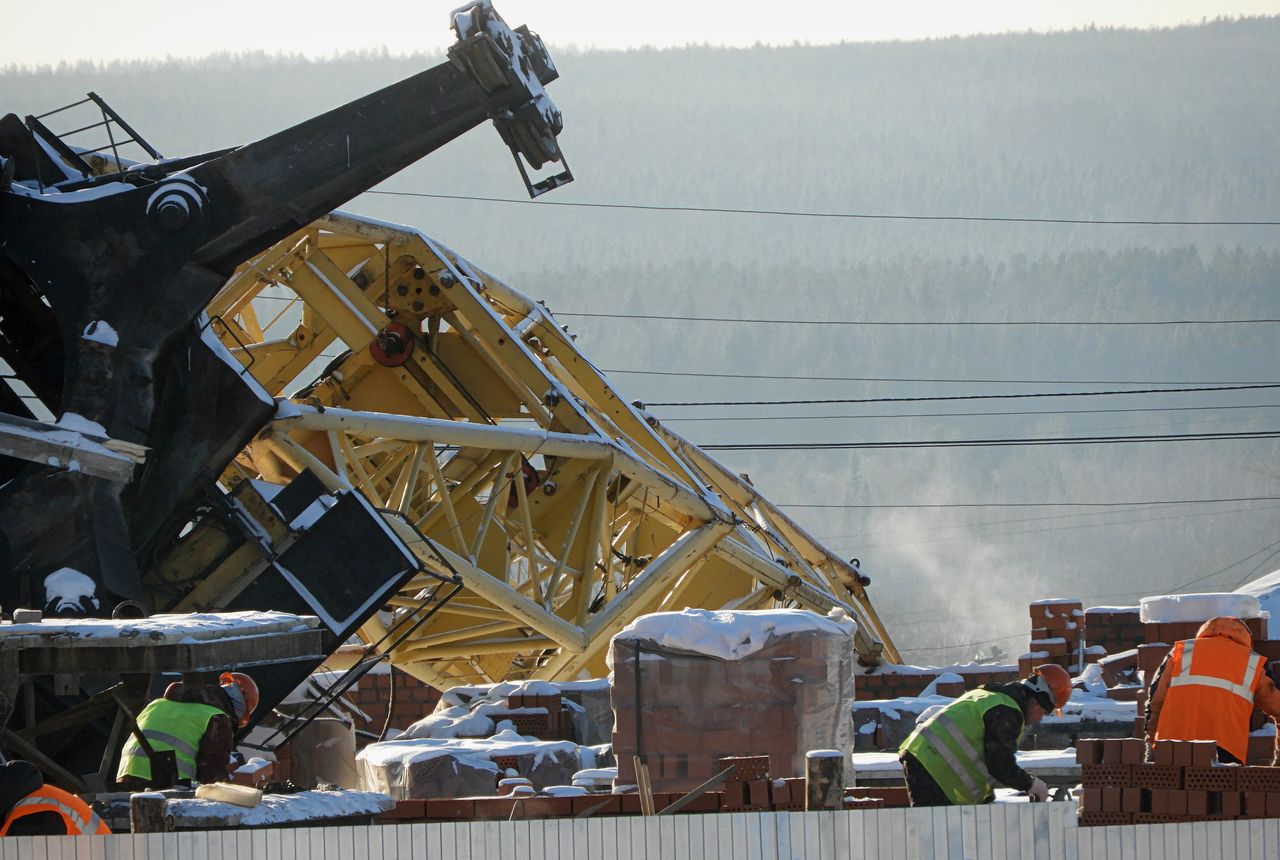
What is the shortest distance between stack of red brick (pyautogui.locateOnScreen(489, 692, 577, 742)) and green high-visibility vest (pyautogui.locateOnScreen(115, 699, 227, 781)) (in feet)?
18.6

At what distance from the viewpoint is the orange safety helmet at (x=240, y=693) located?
8.95 m

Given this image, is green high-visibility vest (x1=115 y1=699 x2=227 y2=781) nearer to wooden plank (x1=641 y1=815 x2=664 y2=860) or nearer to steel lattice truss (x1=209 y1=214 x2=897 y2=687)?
wooden plank (x1=641 y1=815 x2=664 y2=860)

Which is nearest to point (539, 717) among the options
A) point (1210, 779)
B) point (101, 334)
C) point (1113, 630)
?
point (101, 334)

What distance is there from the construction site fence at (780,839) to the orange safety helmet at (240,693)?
2327mm

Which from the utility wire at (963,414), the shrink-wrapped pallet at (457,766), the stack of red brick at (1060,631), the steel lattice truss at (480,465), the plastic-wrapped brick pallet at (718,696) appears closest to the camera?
the plastic-wrapped brick pallet at (718,696)

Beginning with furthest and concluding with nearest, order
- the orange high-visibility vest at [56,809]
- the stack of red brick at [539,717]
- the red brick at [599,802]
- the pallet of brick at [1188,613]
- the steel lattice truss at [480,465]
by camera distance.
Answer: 1. the steel lattice truss at [480,465]
2. the stack of red brick at [539,717]
3. the pallet of brick at [1188,613]
4. the red brick at [599,802]
5. the orange high-visibility vest at [56,809]

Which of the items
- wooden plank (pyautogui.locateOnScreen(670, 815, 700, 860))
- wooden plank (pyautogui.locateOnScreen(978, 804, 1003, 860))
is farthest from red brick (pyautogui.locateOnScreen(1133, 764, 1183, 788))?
wooden plank (pyautogui.locateOnScreen(670, 815, 700, 860))

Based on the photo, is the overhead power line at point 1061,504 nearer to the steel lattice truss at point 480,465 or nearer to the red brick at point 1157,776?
the steel lattice truss at point 480,465

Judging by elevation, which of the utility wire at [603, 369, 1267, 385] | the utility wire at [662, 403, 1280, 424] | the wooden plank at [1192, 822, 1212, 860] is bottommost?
the wooden plank at [1192, 822, 1212, 860]

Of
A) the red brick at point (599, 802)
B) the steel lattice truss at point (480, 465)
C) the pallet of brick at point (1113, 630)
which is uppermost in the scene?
the steel lattice truss at point (480, 465)

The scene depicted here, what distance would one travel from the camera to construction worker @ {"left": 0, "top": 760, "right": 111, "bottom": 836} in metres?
6.45

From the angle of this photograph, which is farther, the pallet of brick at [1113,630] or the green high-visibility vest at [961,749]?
the pallet of brick at [1113,630]

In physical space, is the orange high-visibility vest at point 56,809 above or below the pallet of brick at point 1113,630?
below

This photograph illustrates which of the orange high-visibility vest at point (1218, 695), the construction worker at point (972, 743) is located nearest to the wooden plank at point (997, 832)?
the construction worker at point (972, 743)
